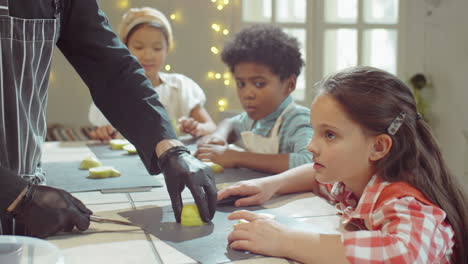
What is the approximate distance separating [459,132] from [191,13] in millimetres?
1753

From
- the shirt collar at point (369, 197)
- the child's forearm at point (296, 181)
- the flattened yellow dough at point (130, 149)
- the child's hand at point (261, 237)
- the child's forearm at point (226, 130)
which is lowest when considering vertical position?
the child's forearm at point (226, 130)

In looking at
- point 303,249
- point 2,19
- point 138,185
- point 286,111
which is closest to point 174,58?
point 286,111

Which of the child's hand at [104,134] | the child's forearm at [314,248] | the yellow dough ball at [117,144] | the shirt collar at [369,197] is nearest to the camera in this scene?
the child's forearm at [314,248]

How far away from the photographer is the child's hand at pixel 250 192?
1.23m

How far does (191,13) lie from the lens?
371cm

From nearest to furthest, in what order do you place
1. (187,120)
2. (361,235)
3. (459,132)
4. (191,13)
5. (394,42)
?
1. (361,235)
2. (187,120)
3. (459,132)
4. (394,42)
5. (191,13)

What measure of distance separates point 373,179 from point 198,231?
31 cm

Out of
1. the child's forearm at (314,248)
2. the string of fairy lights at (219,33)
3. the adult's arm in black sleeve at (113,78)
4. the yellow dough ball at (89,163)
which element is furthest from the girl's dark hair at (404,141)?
the string of fairy lights at (219,33)

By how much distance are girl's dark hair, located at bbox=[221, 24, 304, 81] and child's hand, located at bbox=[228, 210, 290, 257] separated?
1052 millimetres

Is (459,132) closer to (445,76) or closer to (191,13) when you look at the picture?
(445,76)

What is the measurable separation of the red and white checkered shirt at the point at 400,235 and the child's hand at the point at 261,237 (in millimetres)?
97

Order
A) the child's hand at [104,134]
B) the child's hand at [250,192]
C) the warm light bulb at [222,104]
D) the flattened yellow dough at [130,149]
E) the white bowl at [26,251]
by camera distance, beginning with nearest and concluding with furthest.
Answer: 1. the white bowl at [26,251]
2. the child's hand at [250,192]
3. the flattened yellow dough at [130,149]
4. the child's hand at [104,134]
5. the warm light bulb at [222,104]

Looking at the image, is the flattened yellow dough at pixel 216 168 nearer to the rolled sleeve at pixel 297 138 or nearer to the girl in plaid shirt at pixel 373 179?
the rolled sleeve at pixel 297 138

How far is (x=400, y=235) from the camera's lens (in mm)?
857
